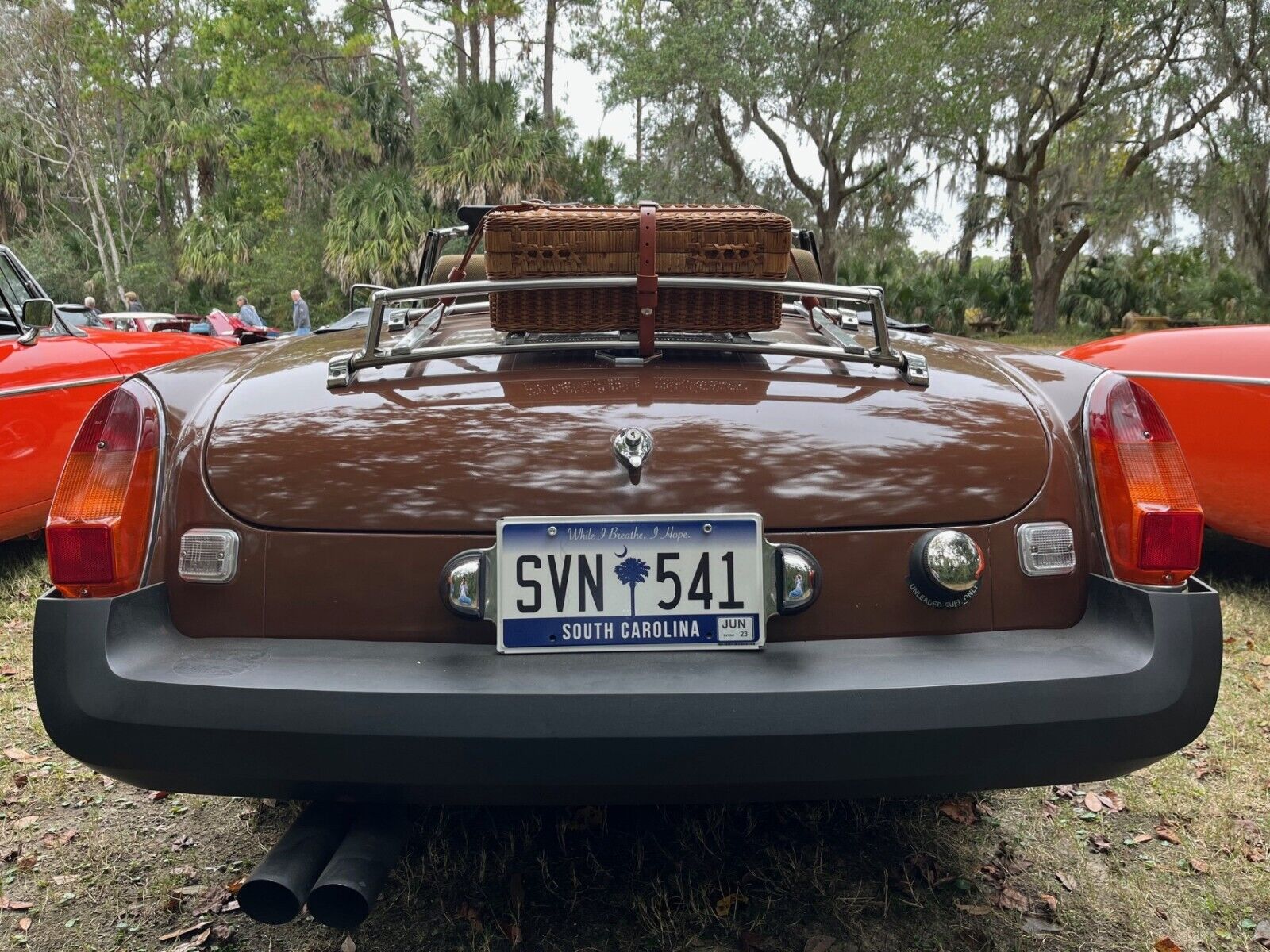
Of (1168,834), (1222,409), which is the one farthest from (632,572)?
(1222,409)

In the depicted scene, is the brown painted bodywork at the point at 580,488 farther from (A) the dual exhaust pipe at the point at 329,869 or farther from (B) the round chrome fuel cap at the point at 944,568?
(A) the dual exhaust pipe at the point at 329,869

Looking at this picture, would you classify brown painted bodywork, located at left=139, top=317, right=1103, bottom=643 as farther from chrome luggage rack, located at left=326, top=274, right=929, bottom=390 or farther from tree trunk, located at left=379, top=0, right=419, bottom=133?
tree trunk, located at left=379, top=0, right=419, bottom=133

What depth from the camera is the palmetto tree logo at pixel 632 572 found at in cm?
157

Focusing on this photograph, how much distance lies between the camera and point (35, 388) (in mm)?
4004

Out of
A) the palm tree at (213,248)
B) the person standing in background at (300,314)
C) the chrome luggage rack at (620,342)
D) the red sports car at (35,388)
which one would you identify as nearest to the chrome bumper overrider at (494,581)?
the chrome luggage rack at (620,342)

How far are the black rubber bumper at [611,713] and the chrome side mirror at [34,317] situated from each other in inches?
116

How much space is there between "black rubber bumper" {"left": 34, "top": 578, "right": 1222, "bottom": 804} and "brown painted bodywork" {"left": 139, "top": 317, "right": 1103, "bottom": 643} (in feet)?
0.23

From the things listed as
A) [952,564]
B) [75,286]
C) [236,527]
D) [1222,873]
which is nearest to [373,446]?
[236,527]

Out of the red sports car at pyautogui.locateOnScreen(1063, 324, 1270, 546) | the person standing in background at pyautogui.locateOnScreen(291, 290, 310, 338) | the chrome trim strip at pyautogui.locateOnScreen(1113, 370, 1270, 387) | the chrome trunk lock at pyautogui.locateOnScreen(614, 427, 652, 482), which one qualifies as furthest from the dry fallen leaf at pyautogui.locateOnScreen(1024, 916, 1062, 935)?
the person standing in background at pyautogui.locateOnScreen(291, 290, 310, 338)

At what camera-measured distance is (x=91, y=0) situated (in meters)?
23.2

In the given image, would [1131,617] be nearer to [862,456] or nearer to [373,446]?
[862,456]

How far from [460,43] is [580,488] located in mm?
25763

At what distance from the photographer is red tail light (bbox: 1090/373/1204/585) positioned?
1.65m

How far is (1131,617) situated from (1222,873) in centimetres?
99
